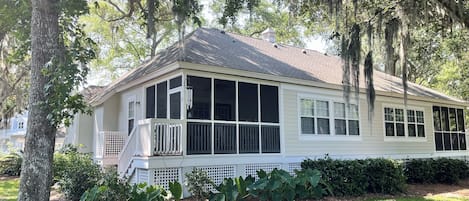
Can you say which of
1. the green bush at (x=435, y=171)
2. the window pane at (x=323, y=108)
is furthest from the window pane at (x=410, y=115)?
the window pane at (x=323, y=108)

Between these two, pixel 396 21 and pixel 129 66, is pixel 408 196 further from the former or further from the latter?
pixel 129 66

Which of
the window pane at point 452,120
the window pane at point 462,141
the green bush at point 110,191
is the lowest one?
the green bush at point 110,191

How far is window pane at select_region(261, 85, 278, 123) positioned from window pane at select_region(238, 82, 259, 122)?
0.27 m

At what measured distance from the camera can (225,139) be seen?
1073cm

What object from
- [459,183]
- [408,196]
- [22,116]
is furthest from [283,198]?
[22,116]

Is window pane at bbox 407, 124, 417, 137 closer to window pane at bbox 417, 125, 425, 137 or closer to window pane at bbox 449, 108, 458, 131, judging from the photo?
window pane at bbox 417, 125, 425, 137

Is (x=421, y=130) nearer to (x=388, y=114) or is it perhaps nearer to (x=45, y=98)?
(x=388, y=114)

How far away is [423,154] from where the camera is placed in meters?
15.9

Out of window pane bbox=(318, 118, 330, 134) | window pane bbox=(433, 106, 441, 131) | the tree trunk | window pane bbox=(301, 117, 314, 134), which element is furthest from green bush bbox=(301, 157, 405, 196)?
the tree trunk

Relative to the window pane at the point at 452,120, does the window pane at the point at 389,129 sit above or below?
below

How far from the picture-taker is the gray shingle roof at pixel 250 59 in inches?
436

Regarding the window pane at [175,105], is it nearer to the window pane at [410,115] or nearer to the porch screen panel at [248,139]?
the porch screen panel at [248,139]

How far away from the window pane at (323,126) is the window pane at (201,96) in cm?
422

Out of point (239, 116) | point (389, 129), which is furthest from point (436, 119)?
point (239, 116)
